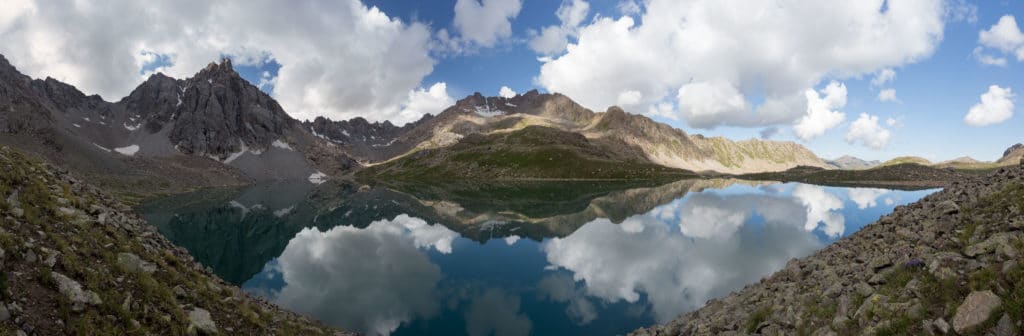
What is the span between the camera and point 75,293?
40.0 feet

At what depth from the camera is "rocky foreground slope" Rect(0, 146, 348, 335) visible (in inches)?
445

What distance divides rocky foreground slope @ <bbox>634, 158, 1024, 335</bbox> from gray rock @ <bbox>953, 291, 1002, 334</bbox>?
0.06ft

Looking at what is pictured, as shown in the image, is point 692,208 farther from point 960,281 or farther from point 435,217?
point 960,281

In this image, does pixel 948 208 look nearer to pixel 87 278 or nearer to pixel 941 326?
pixel 941 326

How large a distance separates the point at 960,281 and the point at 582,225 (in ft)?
218

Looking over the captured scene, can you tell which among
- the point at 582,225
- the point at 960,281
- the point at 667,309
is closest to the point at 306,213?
the point at 582,225

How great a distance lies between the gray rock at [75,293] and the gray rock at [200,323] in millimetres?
3030

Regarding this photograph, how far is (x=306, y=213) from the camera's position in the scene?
10962 cm

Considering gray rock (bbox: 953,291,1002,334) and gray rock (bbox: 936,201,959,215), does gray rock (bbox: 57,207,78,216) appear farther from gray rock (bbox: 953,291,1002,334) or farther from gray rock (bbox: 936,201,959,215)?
gray rock (bbox: 936,201,959,215)

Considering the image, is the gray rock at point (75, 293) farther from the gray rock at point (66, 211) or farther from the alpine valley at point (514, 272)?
the gray rock at point (66, 211)

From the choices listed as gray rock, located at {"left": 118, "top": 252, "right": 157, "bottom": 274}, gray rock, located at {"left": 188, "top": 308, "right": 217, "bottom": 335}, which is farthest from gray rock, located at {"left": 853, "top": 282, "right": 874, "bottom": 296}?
gray rock, located at {"left": 118, "top": 252, "right": 157, "bottom": 274}

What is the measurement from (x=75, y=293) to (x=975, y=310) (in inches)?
945

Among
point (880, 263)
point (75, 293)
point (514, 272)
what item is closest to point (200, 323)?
point (75, 293)

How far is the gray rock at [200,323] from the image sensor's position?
589 inches
